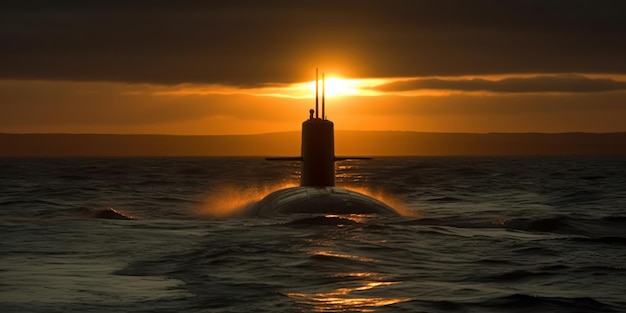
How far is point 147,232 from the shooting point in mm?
33969

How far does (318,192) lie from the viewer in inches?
1483

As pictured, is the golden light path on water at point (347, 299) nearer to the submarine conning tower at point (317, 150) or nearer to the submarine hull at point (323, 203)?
the submarine hull at point (323, 203)

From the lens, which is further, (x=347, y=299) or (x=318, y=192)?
(x=318, y=192)

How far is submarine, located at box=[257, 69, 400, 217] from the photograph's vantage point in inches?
1409

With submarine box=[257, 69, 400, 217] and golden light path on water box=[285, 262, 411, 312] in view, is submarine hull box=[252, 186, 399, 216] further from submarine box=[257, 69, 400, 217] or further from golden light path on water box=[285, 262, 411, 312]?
golden light path on water box=[285, 262, 411, 312]

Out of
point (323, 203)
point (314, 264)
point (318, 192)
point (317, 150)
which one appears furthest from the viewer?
point (317, 150)

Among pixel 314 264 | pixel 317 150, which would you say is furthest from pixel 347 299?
pixel 317 150

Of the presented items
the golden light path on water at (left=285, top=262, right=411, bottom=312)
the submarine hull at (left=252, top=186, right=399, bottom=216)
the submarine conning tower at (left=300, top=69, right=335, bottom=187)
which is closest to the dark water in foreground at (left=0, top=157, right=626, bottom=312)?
the golden light path on water at (left=285, top=262, right=411, bottom=312)

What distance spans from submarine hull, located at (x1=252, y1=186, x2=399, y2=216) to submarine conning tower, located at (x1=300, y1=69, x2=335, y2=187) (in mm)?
1458

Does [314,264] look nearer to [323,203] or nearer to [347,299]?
[347,299]

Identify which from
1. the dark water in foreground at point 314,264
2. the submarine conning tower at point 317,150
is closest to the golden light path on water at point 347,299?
the dark water in foreground at point 314,264

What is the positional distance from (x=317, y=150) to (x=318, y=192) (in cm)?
336

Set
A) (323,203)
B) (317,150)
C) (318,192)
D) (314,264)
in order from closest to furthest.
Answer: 1. (314,264)
2. (323,203)
3. (318,192)
4. (317,150)

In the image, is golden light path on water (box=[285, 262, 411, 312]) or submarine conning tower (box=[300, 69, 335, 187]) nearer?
golden light path on water (box=[285, 262, 411, 312])
